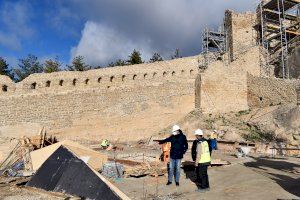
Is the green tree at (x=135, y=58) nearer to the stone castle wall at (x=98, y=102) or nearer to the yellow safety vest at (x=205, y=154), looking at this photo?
the stone castle wall at (x=98, y=102)

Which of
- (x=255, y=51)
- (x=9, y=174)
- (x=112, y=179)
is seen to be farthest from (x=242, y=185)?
(x=255, y=51)

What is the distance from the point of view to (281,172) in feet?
30.4

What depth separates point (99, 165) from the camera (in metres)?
9.80

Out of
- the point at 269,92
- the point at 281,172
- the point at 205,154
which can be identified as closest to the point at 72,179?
the point at 205,154

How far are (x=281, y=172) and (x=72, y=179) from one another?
484 cm

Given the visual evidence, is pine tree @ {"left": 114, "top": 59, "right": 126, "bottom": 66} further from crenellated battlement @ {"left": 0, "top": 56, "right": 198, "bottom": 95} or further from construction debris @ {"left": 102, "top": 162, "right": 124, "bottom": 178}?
construction debris @ {"left": 102, "top": 162, "right": 124, "bottom": 178}

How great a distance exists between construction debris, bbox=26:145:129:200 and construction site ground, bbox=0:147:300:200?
230mm

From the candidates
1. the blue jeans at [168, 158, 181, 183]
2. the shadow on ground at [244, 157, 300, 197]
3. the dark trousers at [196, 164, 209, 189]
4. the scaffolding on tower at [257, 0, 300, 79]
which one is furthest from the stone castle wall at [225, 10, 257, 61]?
the dark trousers at [196, 164, 209, 189]

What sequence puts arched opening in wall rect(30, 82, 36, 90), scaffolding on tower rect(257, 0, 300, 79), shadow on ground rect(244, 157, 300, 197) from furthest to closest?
scaffolding on tower rect(257, 0, 300, 79) → arched opening in wall rect(30, 82, 36, 90) → shadow on ground rect(244, 157, 300, 197)

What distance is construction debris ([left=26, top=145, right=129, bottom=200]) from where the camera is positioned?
22.1ft

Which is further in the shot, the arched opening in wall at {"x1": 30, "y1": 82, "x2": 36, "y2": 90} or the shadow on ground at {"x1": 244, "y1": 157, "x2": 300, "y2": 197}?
the arched opening in wall at {"x1": 30, "y1": 82, "x2": 36, "y2": 90}

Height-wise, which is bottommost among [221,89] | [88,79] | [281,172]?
[281,172]

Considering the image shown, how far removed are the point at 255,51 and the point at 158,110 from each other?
7.95m

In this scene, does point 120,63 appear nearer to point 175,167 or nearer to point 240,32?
point 240,32
